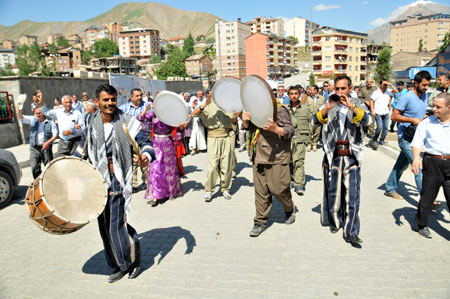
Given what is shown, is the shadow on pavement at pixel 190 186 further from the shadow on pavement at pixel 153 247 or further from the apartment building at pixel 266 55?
the apartment building at pixel 266 55

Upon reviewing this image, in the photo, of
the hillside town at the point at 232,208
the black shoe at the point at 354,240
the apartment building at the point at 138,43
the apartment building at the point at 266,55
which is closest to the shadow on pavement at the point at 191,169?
the hillside town at the point at 232,208

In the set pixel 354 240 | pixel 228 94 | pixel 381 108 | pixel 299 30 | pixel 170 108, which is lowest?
pixel 354 240

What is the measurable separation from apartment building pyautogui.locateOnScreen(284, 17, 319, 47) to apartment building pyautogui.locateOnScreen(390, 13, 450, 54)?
43698 millimetres

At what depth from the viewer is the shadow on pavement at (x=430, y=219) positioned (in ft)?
14.6

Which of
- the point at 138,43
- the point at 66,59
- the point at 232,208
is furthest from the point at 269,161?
the point at 138,43

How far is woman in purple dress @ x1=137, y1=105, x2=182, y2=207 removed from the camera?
244 inches

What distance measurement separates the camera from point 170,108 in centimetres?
581

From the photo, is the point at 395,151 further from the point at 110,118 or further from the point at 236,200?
the point at 110,118

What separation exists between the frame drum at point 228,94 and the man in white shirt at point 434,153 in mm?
2669

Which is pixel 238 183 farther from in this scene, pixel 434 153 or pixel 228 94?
pixel 434 153

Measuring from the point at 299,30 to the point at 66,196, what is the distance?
554 ft

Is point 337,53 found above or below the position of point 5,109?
above

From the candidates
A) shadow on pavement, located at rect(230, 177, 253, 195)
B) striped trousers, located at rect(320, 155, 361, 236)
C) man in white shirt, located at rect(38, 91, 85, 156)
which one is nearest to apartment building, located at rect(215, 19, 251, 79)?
shadow on pavement, located at rect(230, 177, 253, 195)

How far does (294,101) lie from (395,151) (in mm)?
4399
